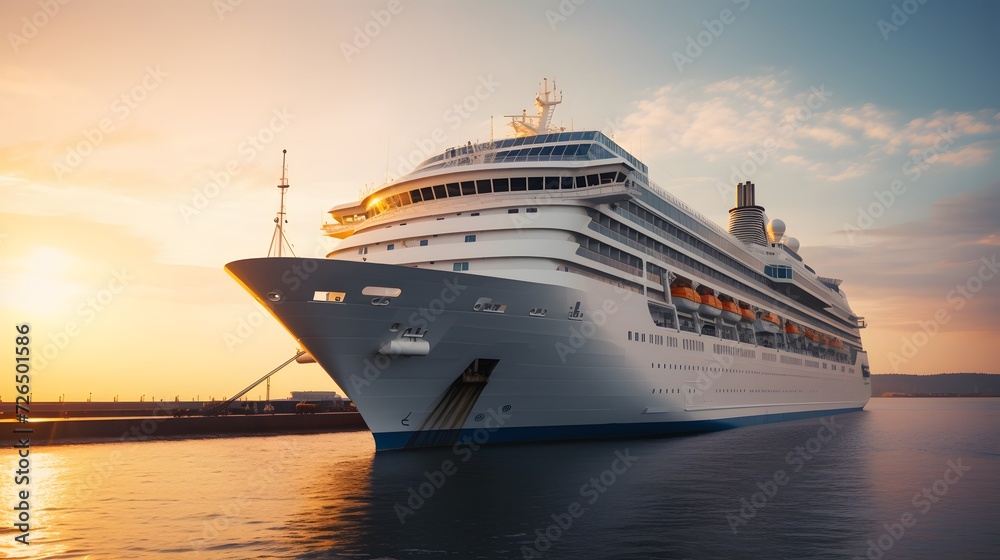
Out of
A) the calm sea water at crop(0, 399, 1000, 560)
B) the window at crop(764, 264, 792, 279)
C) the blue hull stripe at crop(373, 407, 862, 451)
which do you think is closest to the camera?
the calm sea water at crop(0, 399, 1000, 560)

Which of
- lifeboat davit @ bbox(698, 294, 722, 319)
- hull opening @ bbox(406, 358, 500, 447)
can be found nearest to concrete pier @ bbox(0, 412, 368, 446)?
hull opening @ bbox(406, 358, 500, 447)

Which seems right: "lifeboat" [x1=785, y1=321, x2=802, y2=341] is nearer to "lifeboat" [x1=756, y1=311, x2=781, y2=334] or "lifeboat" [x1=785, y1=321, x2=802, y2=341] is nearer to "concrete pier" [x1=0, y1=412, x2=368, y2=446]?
"lifeboat" [x1=756, y1=311, x2=781, y2=334]

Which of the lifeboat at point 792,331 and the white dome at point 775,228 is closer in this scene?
the lifeboat at point 792,331

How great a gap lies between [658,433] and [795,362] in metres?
29.3

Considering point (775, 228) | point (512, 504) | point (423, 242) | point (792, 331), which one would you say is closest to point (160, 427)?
point (423, 242)

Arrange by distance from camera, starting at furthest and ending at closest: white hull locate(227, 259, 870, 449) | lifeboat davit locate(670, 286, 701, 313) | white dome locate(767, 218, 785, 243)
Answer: white dome locate(767, 218, 785, 243), lifeboat davit locate(670, 286, 701, 313), white hull locate(227, 259, 870, 449)

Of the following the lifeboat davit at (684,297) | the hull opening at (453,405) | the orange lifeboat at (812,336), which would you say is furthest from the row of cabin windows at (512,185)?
the orange lifeboat at (812,336)

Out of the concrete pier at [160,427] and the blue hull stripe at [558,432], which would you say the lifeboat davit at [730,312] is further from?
the concrete pier at [160,427]

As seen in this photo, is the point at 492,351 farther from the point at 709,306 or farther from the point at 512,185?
the point at 709,306

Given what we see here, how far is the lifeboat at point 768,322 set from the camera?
53.2 meters

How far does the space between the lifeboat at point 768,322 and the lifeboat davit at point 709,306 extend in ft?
37.9

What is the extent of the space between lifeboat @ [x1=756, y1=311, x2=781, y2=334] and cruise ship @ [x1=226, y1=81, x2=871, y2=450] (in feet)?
28.1

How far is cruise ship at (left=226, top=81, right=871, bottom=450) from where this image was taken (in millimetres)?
24312

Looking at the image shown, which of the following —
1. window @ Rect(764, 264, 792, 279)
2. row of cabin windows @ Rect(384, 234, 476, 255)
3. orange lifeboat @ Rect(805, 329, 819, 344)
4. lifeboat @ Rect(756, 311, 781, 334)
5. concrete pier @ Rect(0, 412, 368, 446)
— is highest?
window @ Rect(764, 264, 792, 279)
